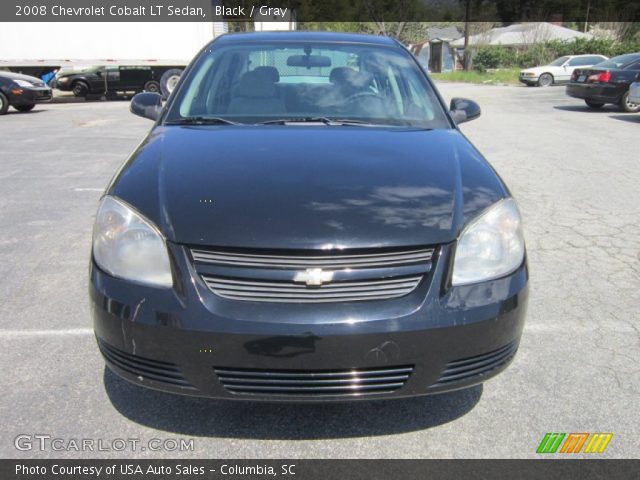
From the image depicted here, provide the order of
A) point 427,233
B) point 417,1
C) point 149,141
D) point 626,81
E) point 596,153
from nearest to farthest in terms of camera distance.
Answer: point 427,233
point 149,141
point 596,153
point 626,81
point 417,1

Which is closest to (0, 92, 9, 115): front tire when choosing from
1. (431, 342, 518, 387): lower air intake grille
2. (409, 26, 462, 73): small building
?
(431, 342, 518, 387): lower air intake grille

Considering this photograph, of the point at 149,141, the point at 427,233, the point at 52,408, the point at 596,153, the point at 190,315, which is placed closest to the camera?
the point at 190,315

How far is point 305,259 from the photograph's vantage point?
2.07 meters

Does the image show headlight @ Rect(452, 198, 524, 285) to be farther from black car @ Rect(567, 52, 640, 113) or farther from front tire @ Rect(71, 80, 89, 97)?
front tire @ Rect(71, 80, 89, 97)

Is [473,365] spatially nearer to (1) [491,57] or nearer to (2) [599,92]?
(2) [599,92]

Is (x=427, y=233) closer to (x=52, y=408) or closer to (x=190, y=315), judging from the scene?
(x=190, y=315)

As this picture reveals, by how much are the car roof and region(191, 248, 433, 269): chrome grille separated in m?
2.24

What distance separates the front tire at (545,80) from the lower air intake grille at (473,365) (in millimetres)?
28863

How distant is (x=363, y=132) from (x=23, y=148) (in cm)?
820

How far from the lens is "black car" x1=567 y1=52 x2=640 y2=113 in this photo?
1468 cm

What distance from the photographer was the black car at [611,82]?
14.7m

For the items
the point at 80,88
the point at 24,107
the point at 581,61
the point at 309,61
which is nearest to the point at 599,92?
the point at 309,61

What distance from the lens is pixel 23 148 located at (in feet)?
31.0
